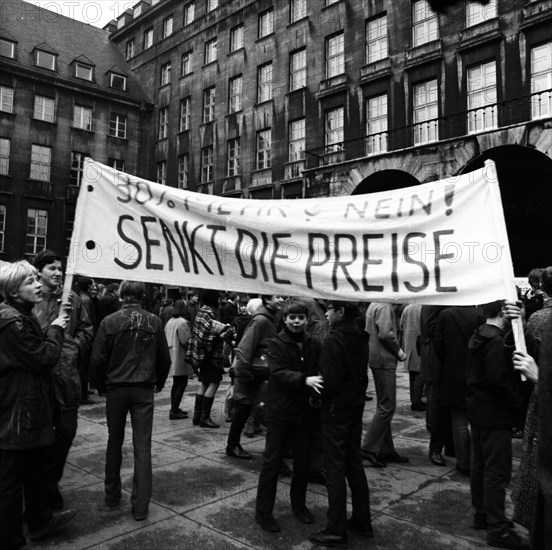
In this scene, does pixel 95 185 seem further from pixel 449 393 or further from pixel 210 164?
pixel 210 164

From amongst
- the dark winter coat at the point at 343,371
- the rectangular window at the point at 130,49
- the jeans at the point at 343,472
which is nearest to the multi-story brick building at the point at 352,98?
the rectangular window at the point at 130,49

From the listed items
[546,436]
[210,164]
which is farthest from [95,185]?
[210,164]

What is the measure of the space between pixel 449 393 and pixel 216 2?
30.6 metres

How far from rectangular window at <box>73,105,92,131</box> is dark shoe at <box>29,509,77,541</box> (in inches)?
1248

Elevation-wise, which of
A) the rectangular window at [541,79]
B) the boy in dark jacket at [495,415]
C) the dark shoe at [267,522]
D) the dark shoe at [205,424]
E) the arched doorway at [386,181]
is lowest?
the dark shoe at [267,522]

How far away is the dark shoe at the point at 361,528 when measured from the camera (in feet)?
11.7

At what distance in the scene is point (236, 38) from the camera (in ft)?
90.8

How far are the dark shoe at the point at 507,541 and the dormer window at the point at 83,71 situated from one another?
1402 inches

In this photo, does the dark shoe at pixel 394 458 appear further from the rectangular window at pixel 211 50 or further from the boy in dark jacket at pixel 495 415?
the rectangular window at pixel 211 50

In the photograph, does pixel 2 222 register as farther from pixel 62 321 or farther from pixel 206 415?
pixel 62 321

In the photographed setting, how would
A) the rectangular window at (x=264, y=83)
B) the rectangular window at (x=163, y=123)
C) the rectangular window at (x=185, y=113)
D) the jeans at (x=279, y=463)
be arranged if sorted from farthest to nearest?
the rectangular window at (x=163, y=123) < the rectangular window at (x=185, y=113) < the rectangular window at (x=264, y=83) < the jeans at (x=279, y=463)

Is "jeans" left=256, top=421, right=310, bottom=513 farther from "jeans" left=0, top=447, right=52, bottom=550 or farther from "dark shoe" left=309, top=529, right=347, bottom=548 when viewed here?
"jeans" left=0, top=447, right=52, bottom=550

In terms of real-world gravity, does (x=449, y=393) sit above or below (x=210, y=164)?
below

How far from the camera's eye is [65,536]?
3500 mm
